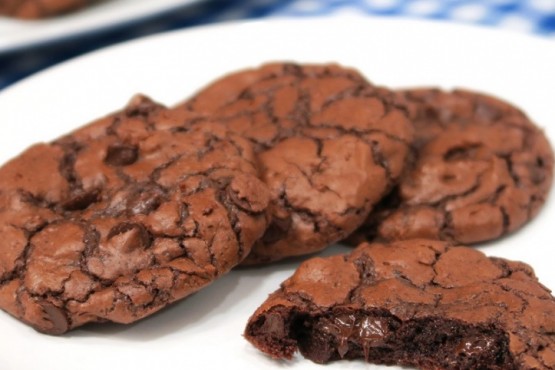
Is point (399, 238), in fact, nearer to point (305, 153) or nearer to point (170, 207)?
point (305, 153)

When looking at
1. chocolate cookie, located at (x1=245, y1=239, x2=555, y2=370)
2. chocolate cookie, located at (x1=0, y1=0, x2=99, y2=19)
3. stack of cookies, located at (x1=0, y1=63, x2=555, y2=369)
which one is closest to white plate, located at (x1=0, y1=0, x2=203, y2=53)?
chocolate cookie, located at (x1=0, y1=0, x2=99, y2=19)

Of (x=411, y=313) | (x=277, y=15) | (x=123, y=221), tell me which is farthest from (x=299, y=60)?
(x=411, y=313)

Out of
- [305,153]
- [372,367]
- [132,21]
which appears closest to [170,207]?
[305,153]

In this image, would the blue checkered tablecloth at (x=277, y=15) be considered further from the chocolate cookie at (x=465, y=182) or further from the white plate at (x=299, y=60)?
the chocolate cookie at (x=465, y=182)

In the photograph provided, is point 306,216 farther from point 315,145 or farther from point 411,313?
point 411,313

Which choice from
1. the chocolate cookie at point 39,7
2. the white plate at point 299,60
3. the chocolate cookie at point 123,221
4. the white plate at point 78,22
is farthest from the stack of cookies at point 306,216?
the chocolate cookie at point 39,7

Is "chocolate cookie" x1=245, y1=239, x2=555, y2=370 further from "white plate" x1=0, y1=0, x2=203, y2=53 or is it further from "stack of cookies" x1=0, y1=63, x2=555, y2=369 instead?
"white plate" x1=0, y1=0, x2=203, y2=53
